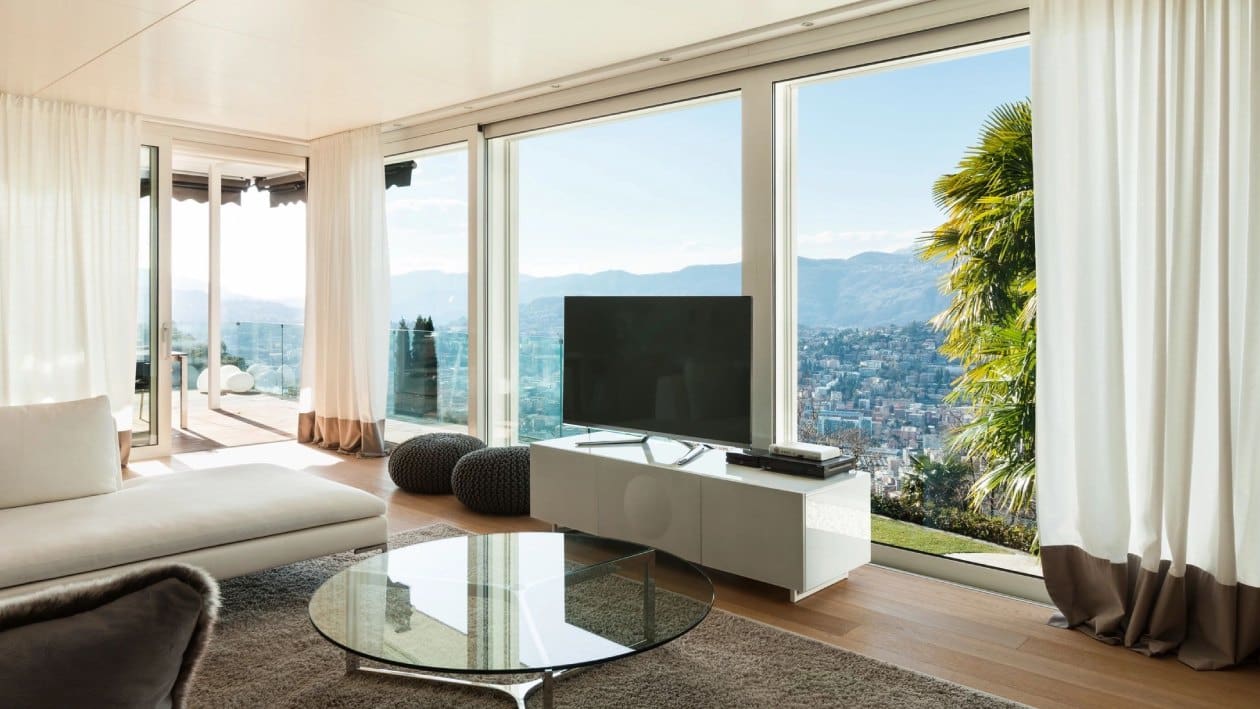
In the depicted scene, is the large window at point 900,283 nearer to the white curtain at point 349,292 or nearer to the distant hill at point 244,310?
the white curtain at point 349,292

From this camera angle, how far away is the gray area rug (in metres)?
2.51

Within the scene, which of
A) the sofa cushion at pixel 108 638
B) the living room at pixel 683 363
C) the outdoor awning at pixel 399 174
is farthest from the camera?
the outdoor awning at pixel 399 174

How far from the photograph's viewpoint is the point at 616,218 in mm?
5070

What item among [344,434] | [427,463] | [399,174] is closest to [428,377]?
[344,434]

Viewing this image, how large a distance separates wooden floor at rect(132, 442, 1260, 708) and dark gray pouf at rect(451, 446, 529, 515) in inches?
53.3

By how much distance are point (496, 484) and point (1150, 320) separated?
3163 millimetres

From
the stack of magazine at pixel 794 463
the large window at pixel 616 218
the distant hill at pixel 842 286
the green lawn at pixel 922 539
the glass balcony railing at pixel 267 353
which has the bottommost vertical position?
the green lawn at pixel 922 539

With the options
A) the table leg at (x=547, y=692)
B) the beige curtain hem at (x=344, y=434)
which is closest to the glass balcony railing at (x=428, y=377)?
the beige curtain hem at (x=344, y=434)

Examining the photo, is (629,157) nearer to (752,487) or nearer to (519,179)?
(519,179)

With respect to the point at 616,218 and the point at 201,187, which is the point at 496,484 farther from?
the point at 201,187

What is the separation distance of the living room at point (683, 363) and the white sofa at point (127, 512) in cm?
2

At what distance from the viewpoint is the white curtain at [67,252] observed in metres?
5.39

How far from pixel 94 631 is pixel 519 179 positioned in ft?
16.6

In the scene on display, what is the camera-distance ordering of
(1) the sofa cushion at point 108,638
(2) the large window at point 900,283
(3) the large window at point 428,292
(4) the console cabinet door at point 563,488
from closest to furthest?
(1) the sofa cushion at point 108,638
(2) the large window at point 900,283
(4) the console cabinet door at point 563,488
(3) the large window at point 428,292
